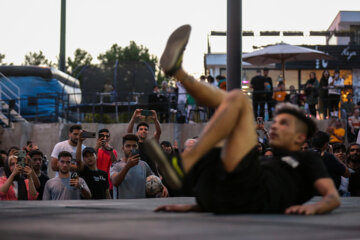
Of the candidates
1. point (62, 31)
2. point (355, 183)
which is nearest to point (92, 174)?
point (355, 183)

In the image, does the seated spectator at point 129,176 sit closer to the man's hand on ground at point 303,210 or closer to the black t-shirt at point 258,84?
the man's hand on ground at point 303,210

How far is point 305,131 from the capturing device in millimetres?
5367

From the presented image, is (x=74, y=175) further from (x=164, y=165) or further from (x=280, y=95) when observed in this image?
(x=280, y=95)

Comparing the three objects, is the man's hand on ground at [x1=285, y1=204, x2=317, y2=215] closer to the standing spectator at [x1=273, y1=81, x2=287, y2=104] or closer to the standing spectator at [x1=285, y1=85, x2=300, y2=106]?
the standing spectator at [x1=285, y1=85, x2=300, y2=106]

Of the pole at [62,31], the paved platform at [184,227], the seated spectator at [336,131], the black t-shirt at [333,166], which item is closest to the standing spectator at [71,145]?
the black t-shirt at [333,166]

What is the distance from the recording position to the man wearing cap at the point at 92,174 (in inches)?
389

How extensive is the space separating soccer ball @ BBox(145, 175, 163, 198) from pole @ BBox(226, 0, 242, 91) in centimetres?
268

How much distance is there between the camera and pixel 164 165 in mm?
4754

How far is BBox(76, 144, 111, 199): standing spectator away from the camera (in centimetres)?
988

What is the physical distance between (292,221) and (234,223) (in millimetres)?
453

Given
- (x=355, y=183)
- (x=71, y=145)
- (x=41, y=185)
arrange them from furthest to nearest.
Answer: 1. (x=71, y=145)
2. (x=355, y=183)
3. (x=41, y=185)

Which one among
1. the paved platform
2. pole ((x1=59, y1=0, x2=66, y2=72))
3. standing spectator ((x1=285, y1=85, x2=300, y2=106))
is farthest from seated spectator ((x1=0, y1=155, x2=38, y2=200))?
pole ((x1=59, y1=0, x2=66, y2=72))

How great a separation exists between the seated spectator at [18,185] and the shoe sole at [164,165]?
15.1 feet

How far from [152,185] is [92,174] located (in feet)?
2.84
